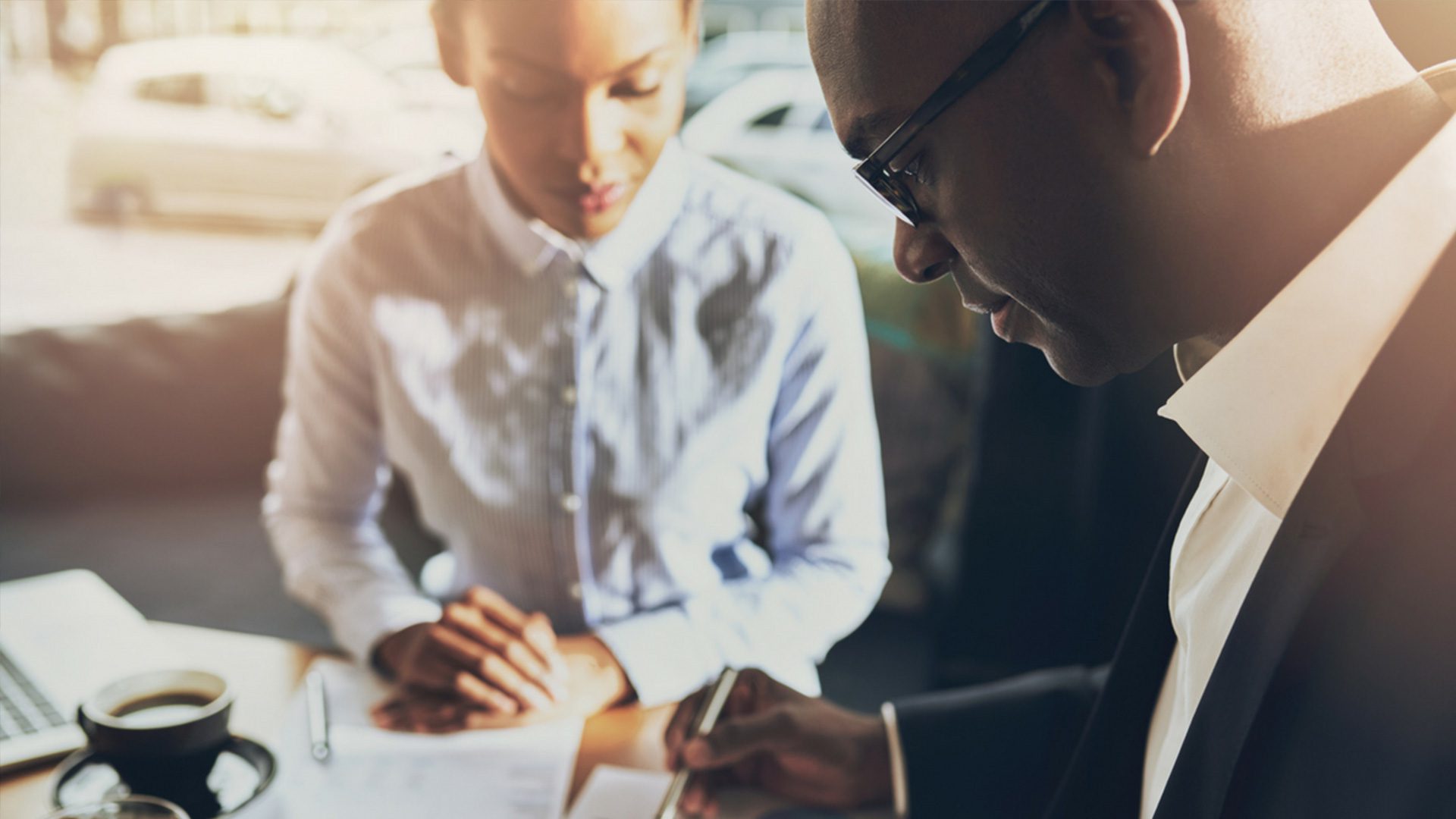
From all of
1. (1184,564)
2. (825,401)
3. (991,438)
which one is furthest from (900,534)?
(1184,564)

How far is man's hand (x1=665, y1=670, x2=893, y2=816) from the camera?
2.94ft

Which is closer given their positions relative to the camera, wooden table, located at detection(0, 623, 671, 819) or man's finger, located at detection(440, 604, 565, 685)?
wooden table, located at detection(0, 623, 671, 819)

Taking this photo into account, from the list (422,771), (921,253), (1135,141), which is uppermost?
(1135,141)

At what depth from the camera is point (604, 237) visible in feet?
3.75

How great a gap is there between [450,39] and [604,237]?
0.26 m

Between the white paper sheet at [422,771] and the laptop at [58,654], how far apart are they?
164mm

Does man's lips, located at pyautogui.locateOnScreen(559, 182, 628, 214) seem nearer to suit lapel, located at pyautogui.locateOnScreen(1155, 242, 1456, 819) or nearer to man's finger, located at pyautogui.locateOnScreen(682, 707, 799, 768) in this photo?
man's finger, located at pyautogui.locateOnScreen(682, 707, 799, 768)

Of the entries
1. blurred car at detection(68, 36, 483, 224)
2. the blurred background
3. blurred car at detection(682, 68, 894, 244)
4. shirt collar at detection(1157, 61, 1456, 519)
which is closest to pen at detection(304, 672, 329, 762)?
the blurred background

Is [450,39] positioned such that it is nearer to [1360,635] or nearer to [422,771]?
[422,771]

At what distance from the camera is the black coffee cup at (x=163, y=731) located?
0.79 m

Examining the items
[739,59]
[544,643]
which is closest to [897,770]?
[544,643]

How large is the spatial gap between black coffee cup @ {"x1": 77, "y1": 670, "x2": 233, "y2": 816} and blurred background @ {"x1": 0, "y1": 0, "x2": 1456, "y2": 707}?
0.60 m

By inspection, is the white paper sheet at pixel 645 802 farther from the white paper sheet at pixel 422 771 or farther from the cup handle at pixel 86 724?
the cup handle at pixel 86 724

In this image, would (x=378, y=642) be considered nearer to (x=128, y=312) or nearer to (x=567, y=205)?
(x=567, y=205)
